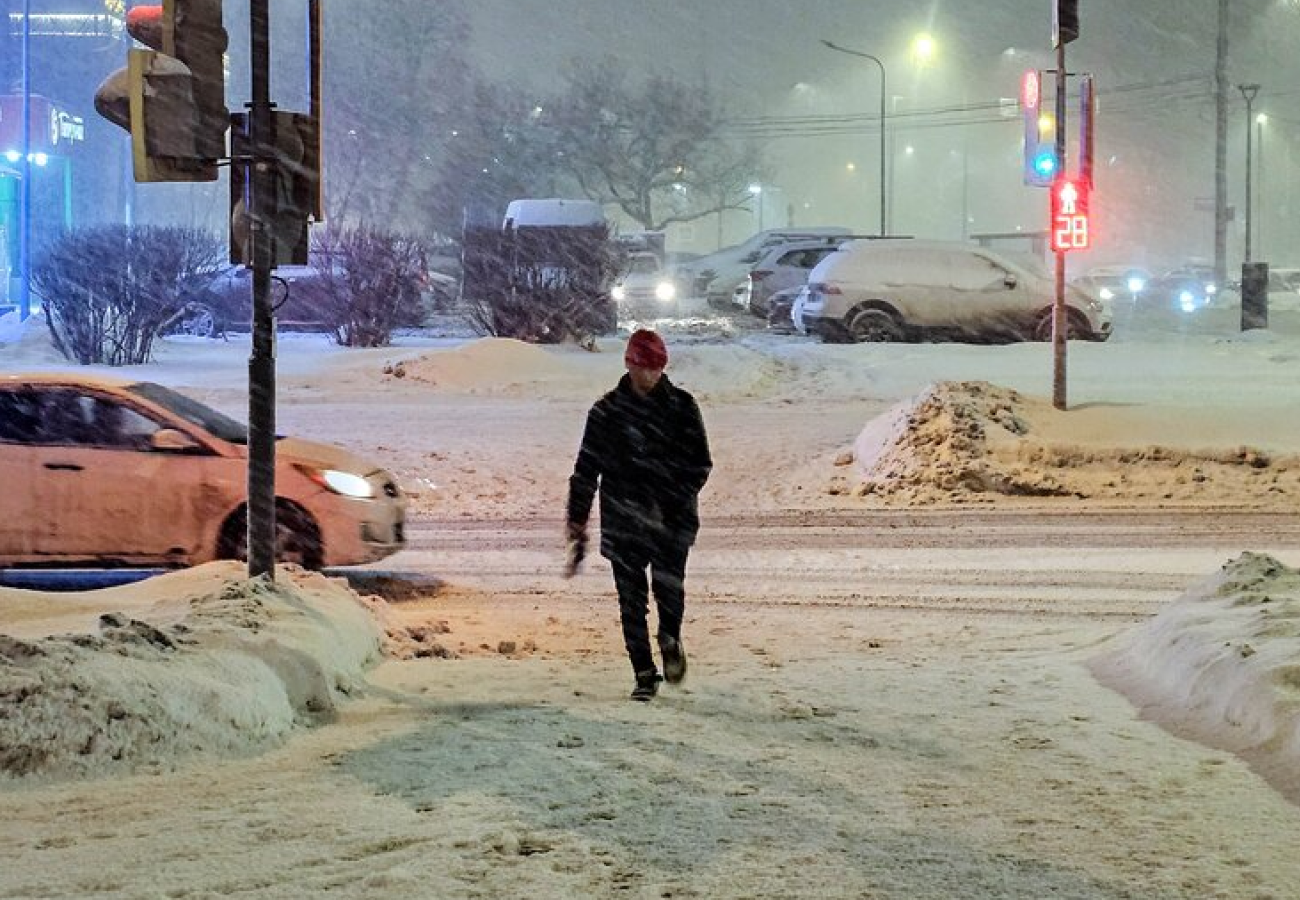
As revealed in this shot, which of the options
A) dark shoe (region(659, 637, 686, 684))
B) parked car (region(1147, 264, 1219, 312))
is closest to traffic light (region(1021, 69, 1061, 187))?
dark shoe (region(659, 637, 686, 684))

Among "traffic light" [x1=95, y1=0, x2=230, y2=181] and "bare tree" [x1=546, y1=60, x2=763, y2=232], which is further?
"bare tree" [x1=546, y1=60, x2=763, y2=232]

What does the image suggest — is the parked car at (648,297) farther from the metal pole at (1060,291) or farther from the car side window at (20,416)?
the car side window at (20,416)

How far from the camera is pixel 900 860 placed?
4.50 m

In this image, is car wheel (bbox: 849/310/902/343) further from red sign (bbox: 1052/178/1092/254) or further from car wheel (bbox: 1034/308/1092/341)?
red sign (bbox: 1052/178/1092/254)

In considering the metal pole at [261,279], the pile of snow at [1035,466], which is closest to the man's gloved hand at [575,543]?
the metal pole at [261,279]

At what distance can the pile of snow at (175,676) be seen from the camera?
17.6 ft

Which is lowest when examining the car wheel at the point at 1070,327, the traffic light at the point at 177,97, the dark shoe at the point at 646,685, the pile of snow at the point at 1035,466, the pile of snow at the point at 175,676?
the dark shoe at the point at 646,685

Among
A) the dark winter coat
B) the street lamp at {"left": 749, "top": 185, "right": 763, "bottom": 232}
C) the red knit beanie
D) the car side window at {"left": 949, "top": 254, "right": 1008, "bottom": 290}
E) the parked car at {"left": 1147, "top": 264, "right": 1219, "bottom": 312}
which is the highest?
the street lamp at {"left": 749, "top": 185, "right": 763, "bottom": 232}

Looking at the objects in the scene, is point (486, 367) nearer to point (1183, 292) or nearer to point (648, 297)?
point (648, 297)

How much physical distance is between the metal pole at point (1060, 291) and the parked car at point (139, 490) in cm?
874

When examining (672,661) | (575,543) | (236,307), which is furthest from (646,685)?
(236,307)

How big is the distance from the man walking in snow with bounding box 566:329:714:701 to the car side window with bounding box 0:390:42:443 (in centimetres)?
496

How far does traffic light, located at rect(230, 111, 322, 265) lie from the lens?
7855mm

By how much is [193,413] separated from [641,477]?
4908mm
